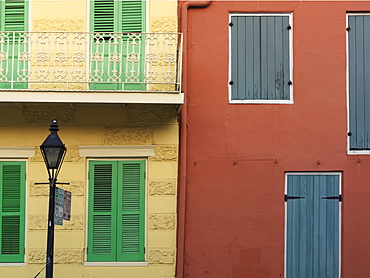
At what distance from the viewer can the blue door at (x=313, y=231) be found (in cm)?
938

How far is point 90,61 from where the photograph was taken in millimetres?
9445

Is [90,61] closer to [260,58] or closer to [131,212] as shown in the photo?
[131,212]

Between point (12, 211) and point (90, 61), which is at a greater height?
point (90, 61)

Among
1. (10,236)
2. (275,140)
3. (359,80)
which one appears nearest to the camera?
(10,236)

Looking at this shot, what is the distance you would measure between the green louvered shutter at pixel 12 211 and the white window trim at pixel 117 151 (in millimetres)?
1073

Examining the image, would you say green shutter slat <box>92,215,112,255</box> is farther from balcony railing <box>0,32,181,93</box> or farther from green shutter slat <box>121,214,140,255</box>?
balcony railing <box>0,32,181,93</box>

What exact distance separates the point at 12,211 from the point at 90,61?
9.04 ft

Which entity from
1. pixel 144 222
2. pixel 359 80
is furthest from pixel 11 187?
pixel 359 80

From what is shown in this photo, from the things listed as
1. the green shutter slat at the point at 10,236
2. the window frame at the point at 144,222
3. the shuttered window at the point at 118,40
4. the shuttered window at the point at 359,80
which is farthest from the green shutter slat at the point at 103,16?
the shuttered window at the point at 359,80

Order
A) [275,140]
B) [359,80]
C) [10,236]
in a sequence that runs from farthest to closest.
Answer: [359,80]
[275,140]
[10,236]

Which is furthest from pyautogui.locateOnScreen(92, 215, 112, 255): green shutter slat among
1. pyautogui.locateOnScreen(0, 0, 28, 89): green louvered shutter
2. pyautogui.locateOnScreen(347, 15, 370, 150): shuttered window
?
pyautogui.locateOnScreen(347, 15, 370, 150): shuttered window

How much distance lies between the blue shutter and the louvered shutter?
8.16 feet

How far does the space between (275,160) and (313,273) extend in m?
1.93

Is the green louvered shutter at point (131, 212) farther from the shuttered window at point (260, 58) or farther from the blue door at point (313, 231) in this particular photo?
the blue door at point (313, 231)
